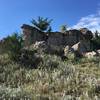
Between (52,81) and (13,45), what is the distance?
17.9 ft

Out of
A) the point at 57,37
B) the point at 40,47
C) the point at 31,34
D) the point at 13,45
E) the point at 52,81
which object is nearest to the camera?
the point at 52,81

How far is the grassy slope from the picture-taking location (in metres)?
11.4

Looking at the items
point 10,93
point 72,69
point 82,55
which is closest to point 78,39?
point 82,55

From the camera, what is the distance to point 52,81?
1423 cm

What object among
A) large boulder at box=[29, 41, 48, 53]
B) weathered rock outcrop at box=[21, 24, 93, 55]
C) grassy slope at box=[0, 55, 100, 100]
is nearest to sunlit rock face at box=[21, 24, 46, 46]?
weathered rock outcrop at box=[21, 24, 93, 55]

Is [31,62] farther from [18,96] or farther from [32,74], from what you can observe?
[18,96]

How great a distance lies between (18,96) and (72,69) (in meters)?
5.94

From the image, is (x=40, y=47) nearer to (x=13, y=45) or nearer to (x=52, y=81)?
(x=13, y=45)

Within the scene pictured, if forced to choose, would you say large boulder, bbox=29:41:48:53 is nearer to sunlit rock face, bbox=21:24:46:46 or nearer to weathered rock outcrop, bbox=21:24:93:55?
weathered rock outcrop, bbox=21:24:93:55

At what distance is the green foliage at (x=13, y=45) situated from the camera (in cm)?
1833

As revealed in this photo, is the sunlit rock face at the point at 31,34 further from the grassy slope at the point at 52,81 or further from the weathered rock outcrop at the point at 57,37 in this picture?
the grassy slope at the point at 52,81

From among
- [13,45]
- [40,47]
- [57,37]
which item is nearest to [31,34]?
[57,37]

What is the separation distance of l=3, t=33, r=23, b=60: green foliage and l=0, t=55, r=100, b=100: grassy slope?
1.47 feet

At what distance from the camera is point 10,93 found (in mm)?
10789
